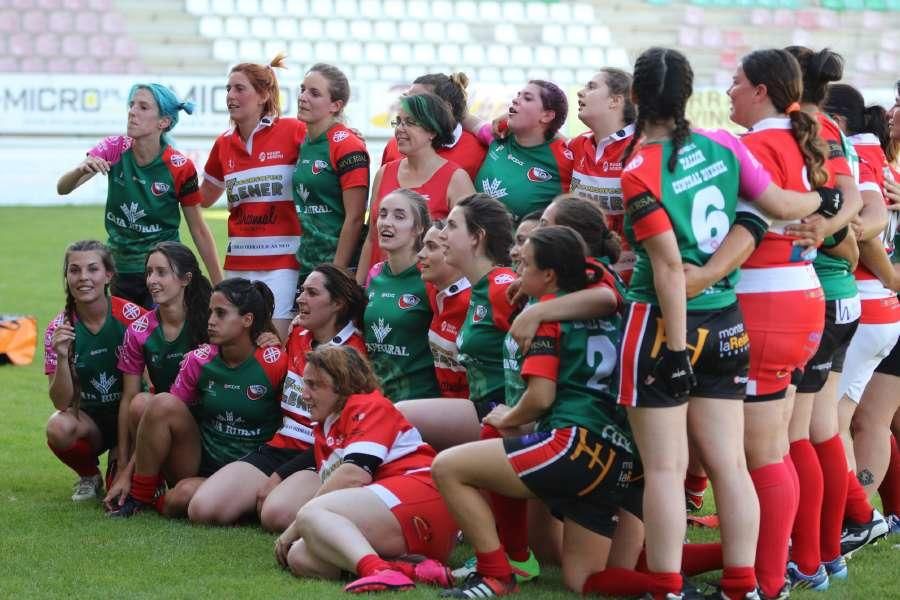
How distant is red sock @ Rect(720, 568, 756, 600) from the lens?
4.24 m

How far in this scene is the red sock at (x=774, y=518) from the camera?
173 inches

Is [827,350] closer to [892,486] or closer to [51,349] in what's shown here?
[892,486]

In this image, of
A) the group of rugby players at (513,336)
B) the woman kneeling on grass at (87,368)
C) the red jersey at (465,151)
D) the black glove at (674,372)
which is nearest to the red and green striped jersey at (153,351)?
the group of rugby players at (513,336)

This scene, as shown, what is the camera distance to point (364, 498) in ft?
15.8

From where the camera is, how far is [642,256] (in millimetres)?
4215

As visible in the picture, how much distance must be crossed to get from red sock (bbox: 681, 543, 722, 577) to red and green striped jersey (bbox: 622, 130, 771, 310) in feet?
3.13

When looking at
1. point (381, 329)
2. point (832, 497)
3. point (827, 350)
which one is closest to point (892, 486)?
point (832, 497)

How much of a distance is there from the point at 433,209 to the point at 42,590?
2436 millimetres

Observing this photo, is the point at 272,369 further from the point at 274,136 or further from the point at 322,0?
the point at 322,0

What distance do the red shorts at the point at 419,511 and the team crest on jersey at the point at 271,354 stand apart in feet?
3.92

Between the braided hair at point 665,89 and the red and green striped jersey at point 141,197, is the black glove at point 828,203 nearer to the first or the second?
the braided hair at point 665,89

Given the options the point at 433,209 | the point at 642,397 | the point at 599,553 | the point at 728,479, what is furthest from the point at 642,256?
the point at 433,209

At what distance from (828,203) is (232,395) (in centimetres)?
273

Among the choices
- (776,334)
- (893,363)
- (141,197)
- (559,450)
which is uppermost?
(141,197)
